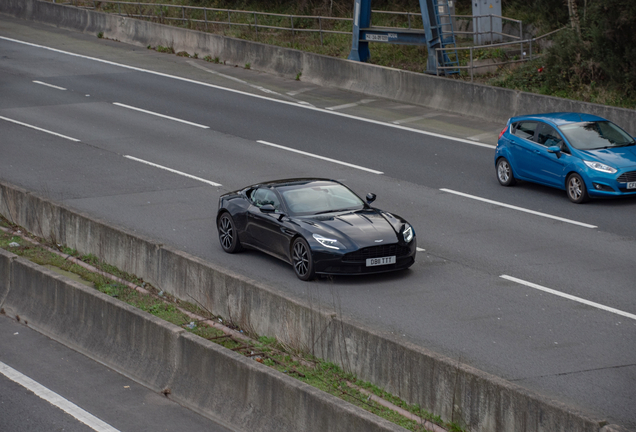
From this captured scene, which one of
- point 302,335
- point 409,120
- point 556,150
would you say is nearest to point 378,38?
point 409,120

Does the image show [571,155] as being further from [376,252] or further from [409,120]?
[409,120]

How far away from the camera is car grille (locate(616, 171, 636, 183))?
16.7 m

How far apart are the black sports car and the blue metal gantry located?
1541 cm

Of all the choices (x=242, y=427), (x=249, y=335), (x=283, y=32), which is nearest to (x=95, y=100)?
(x=283, y=32)

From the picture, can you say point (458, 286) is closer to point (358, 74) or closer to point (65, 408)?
point (65, 408)

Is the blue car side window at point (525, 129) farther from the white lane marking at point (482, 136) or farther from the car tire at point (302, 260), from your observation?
the car tire at point (302, 260)

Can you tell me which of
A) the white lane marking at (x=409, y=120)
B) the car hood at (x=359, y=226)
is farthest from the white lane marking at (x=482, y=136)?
the car hood at (x=359, y=226)

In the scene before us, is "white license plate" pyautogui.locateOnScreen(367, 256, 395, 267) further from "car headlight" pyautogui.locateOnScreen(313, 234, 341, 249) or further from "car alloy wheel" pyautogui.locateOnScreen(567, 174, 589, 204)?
"car alloy wheel" pyautogui.locateOnScreen(567, 174, 589, 204)

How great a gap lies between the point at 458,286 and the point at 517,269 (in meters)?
1.24

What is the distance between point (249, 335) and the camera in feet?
33.2

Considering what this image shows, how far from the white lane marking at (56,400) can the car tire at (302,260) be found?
14.8 ft

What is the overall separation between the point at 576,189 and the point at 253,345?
961 centimetres

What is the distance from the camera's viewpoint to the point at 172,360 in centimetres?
902

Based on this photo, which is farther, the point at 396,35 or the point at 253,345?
the point at 396,35
